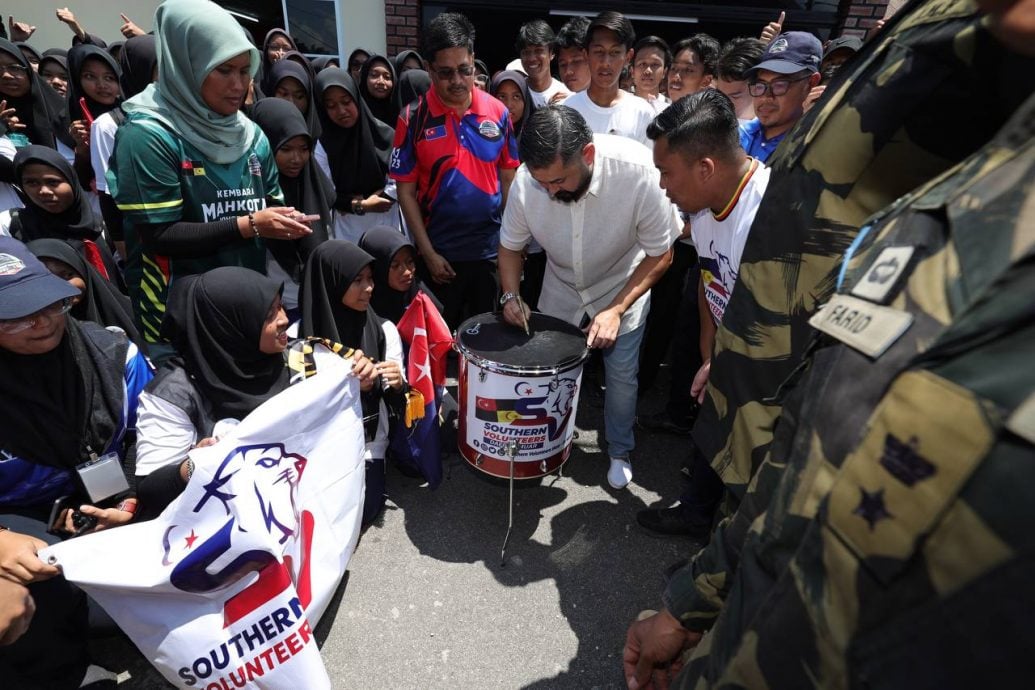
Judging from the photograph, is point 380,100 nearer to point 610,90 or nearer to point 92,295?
point 610,90

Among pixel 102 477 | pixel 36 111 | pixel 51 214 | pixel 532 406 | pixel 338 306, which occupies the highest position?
pixel 36 111

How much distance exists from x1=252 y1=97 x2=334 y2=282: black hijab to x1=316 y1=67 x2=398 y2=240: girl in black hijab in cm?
46

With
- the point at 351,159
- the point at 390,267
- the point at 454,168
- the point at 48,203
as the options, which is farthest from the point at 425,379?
the point at 48,203

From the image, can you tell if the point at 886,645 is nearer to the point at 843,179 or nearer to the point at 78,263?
the point at 843,179

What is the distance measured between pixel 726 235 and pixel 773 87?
1512 millimetres

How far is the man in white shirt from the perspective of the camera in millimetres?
2463

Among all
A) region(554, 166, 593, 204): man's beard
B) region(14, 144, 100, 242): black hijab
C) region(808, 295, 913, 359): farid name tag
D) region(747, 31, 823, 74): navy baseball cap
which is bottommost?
region(14, 144, 100, 242): black hijab

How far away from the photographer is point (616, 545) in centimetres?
272

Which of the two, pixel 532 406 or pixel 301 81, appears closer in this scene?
pixel 532 406

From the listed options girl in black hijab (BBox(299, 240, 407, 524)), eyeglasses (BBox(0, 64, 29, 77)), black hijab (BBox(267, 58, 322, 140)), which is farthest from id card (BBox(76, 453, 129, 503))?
eyeglasses (BBox(0, 64, 29, 77))

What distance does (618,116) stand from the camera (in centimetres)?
391

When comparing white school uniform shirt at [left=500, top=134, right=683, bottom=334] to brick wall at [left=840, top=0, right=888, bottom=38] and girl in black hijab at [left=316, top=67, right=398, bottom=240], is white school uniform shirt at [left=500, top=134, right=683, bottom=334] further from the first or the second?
brick wall at [left=840, top=0, right=888, bottom=38]

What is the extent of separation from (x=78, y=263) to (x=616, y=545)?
3.28m

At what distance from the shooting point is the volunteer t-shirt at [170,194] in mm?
2291
